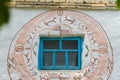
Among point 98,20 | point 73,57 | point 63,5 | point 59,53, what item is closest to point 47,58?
A: point 59,53

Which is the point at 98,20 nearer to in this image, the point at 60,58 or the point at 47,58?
the point at 60,58

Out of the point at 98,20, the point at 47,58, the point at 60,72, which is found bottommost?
the point at 60,72

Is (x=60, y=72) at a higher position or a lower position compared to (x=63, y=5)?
lower

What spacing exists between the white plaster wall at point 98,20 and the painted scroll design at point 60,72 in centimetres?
6

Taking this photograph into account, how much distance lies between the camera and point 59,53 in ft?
19.4

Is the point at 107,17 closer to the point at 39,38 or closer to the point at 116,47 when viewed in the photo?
the point at 116,47

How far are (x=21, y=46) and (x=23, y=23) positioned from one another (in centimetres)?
29

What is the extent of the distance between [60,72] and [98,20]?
812mm

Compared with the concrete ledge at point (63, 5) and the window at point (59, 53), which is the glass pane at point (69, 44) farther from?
the concrete ledge at point (63, 5)

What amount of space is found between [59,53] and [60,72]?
0.24m

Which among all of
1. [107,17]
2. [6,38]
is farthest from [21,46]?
[107,17]

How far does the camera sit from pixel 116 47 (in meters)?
5.84

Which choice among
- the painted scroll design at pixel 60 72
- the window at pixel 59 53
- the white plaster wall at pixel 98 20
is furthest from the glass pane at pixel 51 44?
the white plaster wall at pixel 98 20

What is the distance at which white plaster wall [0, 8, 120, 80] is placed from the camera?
19.2 ft
